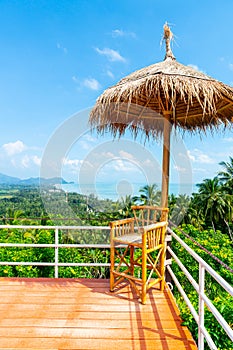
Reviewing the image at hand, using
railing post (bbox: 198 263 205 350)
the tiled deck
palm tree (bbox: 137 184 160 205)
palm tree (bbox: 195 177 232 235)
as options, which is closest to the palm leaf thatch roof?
railing post (bbox: 198 263 205 350)

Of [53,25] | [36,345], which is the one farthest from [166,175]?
[53,25]

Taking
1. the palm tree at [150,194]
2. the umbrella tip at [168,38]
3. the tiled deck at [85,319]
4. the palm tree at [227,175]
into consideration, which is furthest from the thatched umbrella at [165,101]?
the palm tree at [227,175]

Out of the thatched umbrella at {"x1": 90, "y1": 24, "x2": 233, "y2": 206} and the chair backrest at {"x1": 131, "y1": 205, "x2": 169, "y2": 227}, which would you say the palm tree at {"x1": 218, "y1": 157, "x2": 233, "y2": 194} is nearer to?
the thatched umbrella at {"x1": 90, "y1": 24, "x2": 233, "y2": 206}

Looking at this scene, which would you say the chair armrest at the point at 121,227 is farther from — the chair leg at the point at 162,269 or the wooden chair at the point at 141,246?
the chair leg at the point at 162,269

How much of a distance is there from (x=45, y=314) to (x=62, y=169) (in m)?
2.83

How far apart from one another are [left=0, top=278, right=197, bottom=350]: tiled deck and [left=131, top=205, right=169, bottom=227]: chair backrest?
0.77m

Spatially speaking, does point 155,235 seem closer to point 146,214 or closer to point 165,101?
point 146,214

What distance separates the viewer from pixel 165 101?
310 cm

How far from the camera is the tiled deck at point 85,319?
189 centimetres

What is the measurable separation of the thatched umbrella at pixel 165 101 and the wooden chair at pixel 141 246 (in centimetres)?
37

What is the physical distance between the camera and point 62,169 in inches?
189

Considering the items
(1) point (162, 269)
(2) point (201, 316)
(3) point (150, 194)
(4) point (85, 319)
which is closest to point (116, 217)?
(3) point (150, 194)

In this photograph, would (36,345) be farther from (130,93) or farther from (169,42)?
(169,42)

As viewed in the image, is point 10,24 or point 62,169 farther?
point 10,24
